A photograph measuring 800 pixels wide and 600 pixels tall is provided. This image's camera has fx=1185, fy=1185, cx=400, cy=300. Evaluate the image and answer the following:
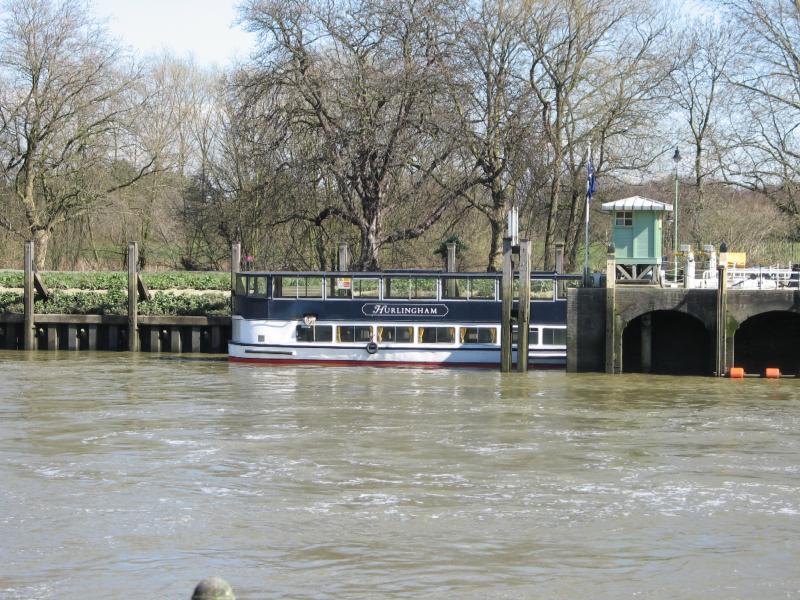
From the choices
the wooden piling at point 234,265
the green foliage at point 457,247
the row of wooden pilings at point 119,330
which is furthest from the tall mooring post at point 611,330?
the row of wooden pilings at point 119,330

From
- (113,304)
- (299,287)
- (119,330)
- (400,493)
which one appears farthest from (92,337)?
(400,493)

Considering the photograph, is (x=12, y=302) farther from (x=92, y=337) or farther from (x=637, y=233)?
(x=637, y=233)

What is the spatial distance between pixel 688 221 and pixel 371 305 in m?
24.5

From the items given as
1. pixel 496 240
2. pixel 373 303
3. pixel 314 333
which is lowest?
pixel 314 333

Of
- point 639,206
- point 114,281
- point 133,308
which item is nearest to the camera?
point 639,206

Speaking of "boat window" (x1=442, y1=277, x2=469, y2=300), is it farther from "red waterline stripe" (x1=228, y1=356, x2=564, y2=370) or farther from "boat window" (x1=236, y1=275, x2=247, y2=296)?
"boat window" (x1=236, y1=275, x2=247, y2=296)

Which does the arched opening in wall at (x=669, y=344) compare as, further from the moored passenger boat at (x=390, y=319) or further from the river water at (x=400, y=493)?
the river water at (x=400, y=493)

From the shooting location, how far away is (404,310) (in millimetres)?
38656

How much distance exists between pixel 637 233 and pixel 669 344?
3.82m

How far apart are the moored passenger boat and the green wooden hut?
197cm

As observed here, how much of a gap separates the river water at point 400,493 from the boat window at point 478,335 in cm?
642

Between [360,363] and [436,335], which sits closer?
[436,335]

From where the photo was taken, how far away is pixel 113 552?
15.9 meters

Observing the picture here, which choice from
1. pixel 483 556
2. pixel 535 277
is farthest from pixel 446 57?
pixel 483 556
